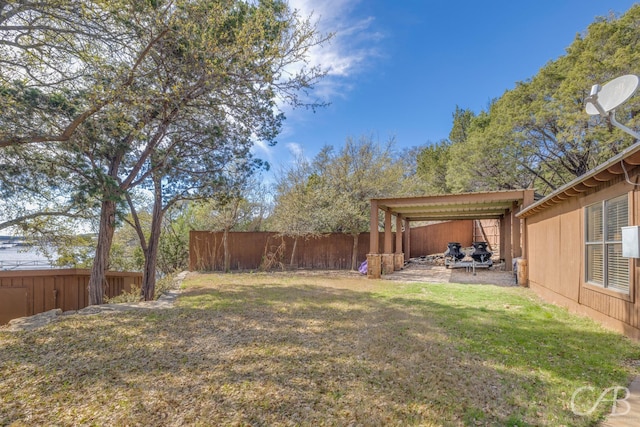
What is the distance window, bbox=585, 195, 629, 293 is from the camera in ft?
13.4

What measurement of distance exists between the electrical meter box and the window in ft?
1.26

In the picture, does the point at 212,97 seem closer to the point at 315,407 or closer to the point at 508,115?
the point at 315,407

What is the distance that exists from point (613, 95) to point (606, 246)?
198cm

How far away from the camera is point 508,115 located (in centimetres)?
1535

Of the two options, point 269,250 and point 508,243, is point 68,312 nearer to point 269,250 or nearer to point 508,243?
point 269,250

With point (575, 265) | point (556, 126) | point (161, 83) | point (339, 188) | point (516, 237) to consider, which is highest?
point (556, 126)

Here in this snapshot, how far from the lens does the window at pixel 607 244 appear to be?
13.4 ft

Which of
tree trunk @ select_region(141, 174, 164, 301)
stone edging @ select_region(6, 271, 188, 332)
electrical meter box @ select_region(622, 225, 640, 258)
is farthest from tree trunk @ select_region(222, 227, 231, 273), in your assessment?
electrical meter box @ select_region(622, 225, 640, 258)

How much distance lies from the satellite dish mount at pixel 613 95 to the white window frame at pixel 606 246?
104 centimetres

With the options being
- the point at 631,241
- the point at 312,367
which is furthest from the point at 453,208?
the point at 312,367

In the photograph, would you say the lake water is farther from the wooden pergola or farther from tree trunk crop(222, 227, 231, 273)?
the wooden pergola

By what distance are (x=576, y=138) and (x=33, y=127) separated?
16205 millimetres
